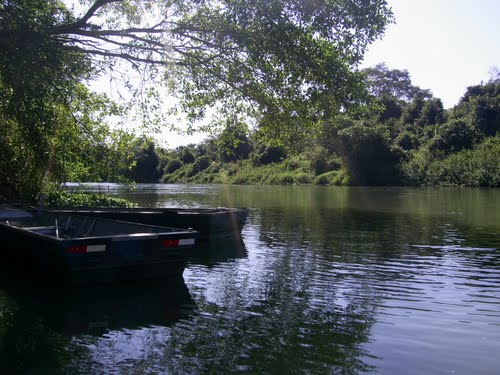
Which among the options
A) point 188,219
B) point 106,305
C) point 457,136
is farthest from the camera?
point 457,136

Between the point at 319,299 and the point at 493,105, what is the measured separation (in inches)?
2270

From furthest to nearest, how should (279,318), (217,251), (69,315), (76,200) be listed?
(76,200) < (217,251) < (69,315) < (279,318)

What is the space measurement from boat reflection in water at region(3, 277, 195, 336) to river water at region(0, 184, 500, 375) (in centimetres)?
3

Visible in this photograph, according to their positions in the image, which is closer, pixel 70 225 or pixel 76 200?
pixel 70 225

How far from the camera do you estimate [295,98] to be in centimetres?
1149

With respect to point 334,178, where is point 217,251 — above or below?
below

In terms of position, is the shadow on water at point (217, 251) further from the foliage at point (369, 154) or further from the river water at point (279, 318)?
the foliage at point (369, 154)

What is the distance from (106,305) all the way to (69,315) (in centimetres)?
64

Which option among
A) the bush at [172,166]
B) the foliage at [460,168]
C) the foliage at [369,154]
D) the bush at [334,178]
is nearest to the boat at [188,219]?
the foliage at [460,168]

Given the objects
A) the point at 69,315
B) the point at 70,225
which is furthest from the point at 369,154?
the point at 69,315

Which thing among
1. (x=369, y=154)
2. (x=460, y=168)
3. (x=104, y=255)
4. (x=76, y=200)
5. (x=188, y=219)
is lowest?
(x=104, y=255)

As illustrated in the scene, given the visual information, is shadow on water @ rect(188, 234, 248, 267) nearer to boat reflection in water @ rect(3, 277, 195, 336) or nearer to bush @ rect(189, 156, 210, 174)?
boat reflection in water @ rect(3, 277, 195, 336)

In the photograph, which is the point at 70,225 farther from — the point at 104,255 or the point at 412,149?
the point at 412,149

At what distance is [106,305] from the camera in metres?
7.79
